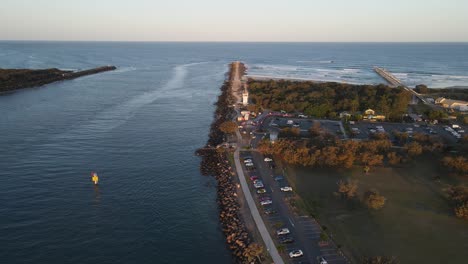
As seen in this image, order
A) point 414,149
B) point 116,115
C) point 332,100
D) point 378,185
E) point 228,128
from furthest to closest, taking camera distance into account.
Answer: point 332,100 < point 116,115 < point 228,128 < point 414,149 < point 378,185

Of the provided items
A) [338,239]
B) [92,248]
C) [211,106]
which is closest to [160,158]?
[92,248]

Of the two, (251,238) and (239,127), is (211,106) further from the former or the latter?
(251,238)

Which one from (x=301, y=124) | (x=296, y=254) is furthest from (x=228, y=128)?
(x=296, y=254)

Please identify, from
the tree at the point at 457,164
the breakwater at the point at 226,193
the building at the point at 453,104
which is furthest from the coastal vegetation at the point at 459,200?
the building at the point at 453,104

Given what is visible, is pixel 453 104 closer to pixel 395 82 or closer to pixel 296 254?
pixel 395 82

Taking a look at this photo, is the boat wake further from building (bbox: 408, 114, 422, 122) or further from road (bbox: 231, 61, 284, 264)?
building (bbox: 408, 114, 422, 122)

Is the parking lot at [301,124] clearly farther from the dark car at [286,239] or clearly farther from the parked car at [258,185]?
the dark car at [286,239]

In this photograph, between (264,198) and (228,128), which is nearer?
(264,198)
